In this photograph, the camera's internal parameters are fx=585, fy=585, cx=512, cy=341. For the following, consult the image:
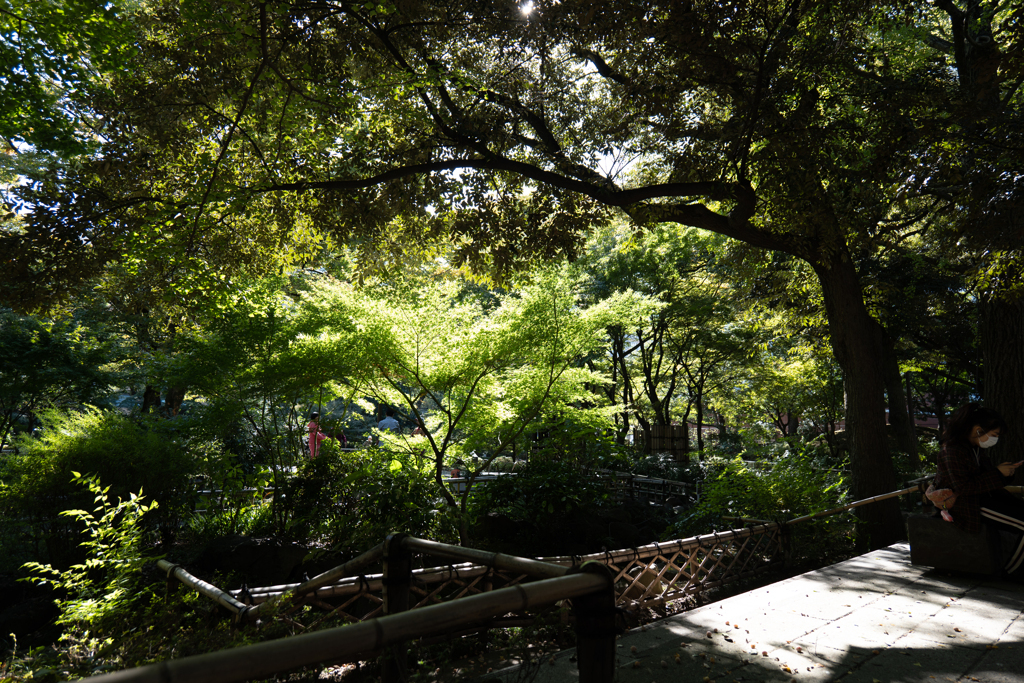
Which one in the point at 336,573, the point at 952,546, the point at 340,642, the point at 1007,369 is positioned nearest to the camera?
the point at 340,642

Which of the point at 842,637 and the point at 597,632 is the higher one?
the point at 597,632

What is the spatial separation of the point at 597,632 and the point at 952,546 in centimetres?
586

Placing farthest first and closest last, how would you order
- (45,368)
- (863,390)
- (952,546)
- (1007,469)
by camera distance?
(45,368) → (863,390) → (952,546) → (1007,469)

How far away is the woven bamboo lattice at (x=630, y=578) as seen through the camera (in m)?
4.45

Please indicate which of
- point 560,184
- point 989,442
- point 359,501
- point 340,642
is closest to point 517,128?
point 560,184

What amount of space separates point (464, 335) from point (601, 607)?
6712 millimetres

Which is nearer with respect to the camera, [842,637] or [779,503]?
[842,637]

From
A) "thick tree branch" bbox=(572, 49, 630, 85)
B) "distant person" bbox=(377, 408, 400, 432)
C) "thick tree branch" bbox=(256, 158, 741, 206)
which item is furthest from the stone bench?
"distant person" bbox=(377, 408, 400, 432)

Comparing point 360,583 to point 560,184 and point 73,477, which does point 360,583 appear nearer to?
point 560,184

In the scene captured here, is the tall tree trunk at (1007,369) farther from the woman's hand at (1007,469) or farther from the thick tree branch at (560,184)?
the thick tree branch at (560,184)

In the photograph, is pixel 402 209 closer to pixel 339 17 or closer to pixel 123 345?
pixel 339 17

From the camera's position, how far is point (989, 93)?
5746 millimetres

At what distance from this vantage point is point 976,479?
218 inches

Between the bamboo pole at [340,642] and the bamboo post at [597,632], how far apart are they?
0.06m
